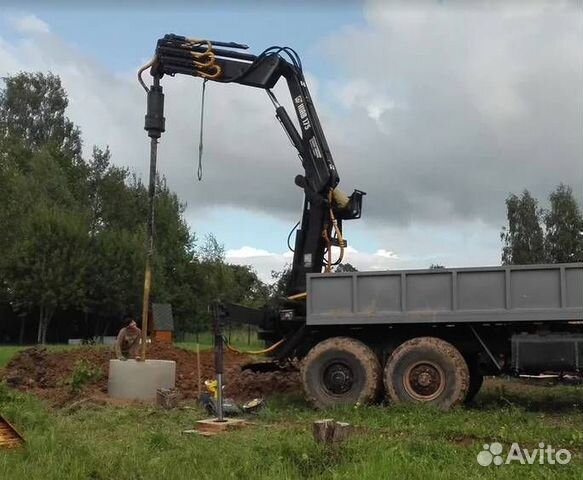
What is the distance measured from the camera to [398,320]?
39.5 ft

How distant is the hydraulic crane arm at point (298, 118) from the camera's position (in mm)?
14094

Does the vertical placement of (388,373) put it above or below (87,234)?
below

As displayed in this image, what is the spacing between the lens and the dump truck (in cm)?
1138

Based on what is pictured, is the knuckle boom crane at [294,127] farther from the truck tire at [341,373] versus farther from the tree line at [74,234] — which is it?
the tree line at [74,234]

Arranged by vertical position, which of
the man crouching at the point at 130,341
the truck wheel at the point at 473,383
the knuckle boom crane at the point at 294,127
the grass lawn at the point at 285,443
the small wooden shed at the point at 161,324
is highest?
the knuckle boom crane at the point at 294,127

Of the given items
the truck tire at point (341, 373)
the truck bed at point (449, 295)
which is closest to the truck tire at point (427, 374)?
the truck tire at point (341, 373)

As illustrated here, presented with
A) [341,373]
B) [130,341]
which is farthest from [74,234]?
[341,373]

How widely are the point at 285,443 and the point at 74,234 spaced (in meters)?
40.2

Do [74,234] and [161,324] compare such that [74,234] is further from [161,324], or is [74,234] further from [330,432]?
[330,432]

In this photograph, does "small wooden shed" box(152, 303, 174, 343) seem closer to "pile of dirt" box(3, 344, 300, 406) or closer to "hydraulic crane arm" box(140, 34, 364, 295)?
"pile of dirt" box(3, 344, 300, 406)

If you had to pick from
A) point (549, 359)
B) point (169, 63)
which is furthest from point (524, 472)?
point (169, 63)

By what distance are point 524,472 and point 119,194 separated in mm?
50365

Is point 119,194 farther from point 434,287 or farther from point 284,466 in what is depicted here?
point 284,466

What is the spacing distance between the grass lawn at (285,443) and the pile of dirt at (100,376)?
1649mm
